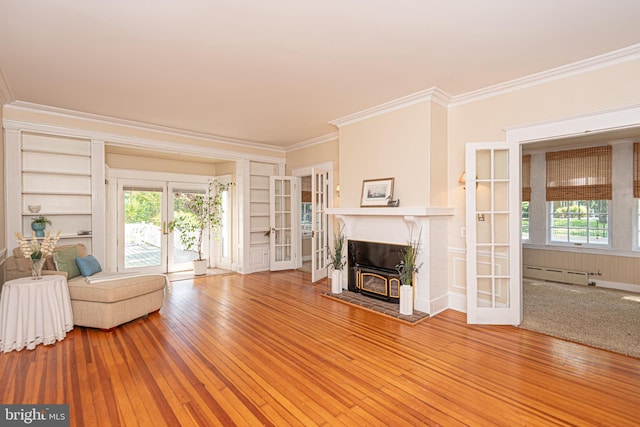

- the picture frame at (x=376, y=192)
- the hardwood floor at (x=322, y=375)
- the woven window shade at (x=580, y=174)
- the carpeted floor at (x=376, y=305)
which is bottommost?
the hardwood floor at (x=322, y=375)

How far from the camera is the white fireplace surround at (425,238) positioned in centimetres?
389

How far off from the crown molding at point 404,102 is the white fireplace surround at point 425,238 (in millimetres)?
1411

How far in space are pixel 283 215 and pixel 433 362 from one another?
476 cm

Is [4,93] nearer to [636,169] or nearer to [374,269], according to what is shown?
[374,269]

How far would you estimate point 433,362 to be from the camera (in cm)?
273

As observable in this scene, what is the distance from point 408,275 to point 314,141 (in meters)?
3.55

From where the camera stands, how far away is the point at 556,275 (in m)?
5.88

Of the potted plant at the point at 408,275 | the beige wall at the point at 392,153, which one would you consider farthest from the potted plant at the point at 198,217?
the potted plant at the point at 408,275

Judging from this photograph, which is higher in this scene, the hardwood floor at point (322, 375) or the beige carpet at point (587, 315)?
the beige carpet at point (587, 315)

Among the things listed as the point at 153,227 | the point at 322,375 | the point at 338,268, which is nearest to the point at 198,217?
the point at 153,227

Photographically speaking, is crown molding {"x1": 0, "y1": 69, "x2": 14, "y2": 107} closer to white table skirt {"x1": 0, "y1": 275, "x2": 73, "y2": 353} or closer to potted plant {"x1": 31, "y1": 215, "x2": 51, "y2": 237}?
potted plant {"x1": 31, "y1": 215, "x2": 51, "y2": 237}

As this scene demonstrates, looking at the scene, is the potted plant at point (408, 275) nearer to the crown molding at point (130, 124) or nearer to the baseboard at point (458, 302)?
the baseboard at point (458, 302)

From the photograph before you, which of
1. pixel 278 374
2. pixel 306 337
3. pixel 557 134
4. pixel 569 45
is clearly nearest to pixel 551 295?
pixel 557 134

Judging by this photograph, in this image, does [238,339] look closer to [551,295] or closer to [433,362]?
[433,362]
